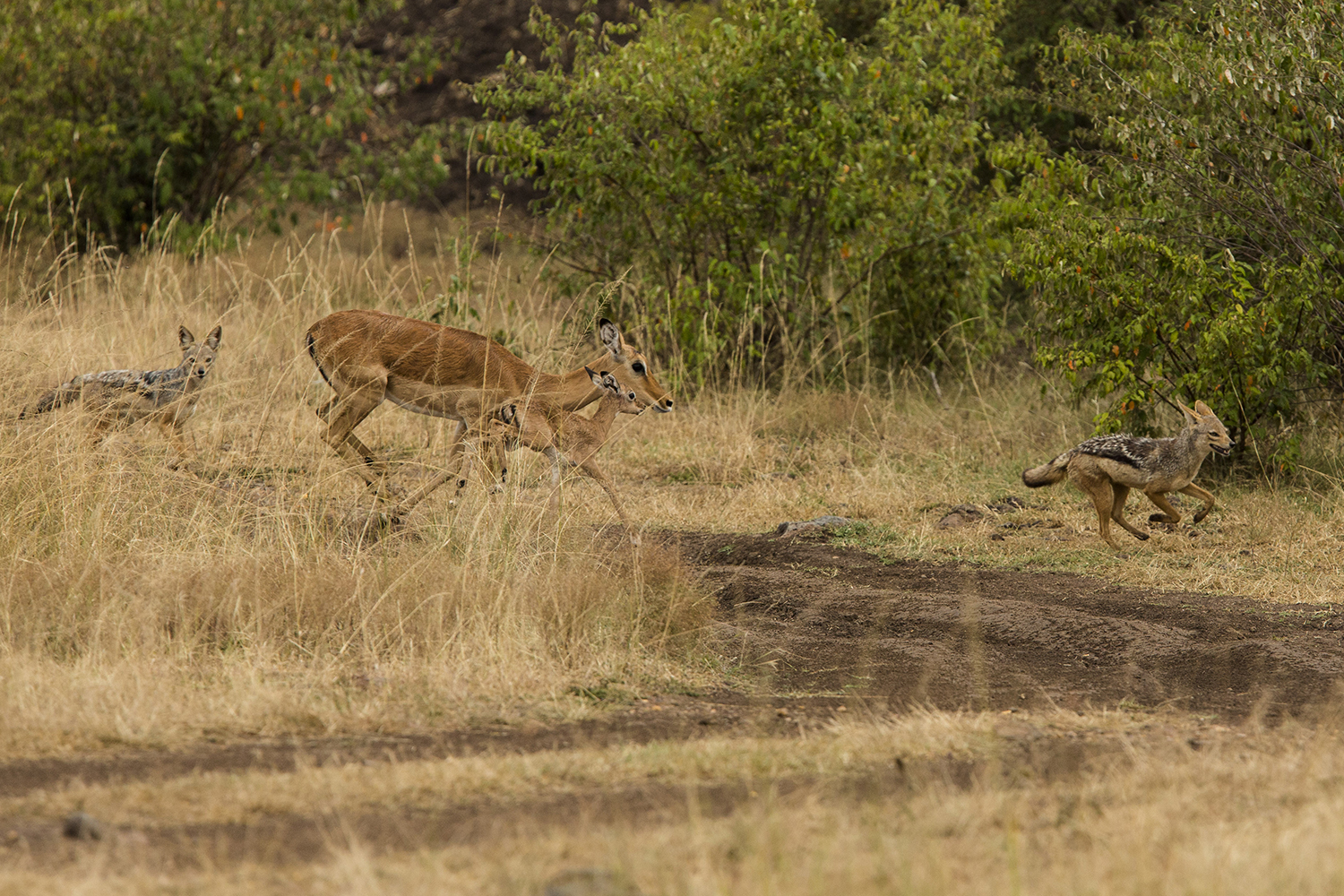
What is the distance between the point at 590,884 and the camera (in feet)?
10.7

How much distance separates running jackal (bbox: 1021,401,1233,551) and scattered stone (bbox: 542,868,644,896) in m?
5.70

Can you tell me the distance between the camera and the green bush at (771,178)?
12164 mm

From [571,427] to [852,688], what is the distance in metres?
3.40

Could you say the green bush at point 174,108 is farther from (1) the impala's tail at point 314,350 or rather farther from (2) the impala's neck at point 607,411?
(2) the impala's neck at point 607,411

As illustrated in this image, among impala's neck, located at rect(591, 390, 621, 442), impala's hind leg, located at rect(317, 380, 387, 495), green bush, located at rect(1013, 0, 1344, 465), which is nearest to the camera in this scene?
impala's hind leg, located at rect(317, 380, 387, 495)

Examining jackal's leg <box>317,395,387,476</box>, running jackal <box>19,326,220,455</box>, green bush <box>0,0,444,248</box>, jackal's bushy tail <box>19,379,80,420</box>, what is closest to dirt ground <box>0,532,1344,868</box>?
jackal's leg <box>317,395,387,476</box>

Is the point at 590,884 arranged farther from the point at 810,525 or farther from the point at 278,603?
the point at 810,525

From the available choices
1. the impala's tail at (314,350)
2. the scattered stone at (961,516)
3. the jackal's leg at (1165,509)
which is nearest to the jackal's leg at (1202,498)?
the jackal's leg at (1165,509)

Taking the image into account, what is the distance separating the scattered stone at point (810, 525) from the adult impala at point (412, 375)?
1067 mm

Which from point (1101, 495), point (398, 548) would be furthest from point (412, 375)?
point (1101, 495)

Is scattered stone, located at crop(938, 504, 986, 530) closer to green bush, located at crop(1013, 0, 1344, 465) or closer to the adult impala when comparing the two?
green bush, located at crop(1013, 0, 1344, 465)

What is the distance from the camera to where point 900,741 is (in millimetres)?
4652

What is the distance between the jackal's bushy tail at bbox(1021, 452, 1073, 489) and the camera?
8484mm

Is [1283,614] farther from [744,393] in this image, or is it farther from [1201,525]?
[744,393]
